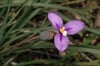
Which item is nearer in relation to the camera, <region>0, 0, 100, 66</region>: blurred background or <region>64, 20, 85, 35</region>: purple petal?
<region>64, 20, 85, 35</region>: purple petal

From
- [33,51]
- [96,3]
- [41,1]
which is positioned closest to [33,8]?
[41,1]

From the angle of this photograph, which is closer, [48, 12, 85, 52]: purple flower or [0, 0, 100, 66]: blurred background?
[48, 12, 85, 52]: purple flower

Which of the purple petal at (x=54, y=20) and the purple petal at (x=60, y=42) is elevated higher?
the purple petal at (x=54, y=20)

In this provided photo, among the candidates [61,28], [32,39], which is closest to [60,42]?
[61,28]

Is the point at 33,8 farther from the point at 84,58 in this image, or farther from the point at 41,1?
the point at 84,58

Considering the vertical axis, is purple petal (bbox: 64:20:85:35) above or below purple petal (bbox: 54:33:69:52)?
above

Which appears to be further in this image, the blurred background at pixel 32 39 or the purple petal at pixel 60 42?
the blurred background at pixel 32 39

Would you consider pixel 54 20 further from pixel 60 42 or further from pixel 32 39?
pixel 32 39

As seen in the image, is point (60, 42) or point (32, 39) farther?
point (32, 39)
